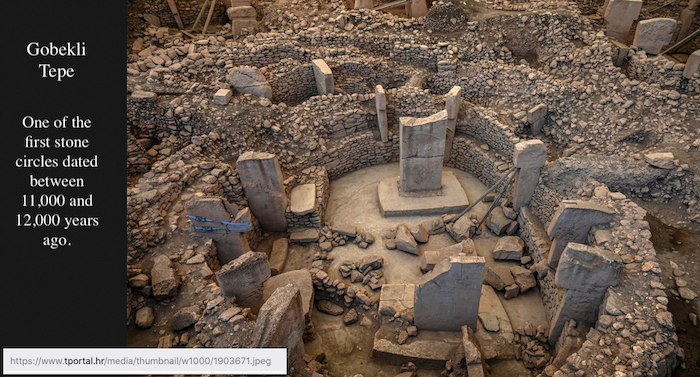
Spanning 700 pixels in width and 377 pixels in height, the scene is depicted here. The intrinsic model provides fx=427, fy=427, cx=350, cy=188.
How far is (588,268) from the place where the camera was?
18.0 ft

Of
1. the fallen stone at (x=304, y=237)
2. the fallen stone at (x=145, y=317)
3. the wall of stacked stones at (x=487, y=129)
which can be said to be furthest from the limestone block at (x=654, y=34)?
the fallen stone at (x=145, y=317)

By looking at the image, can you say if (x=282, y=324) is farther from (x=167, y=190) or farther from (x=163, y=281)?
(x=167, y=190)

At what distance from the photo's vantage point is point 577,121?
9156mm

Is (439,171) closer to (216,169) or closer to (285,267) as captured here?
(285,267)

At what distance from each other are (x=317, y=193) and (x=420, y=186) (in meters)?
2.25

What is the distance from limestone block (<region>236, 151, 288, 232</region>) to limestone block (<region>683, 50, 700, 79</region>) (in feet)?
27.3

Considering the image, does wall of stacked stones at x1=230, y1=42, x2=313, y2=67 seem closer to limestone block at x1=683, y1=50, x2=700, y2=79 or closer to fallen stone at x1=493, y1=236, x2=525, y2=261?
fallen stone at x1=493, y1=236, x2=525, y2=261

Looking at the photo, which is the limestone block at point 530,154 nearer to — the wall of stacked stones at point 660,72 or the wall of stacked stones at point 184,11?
A: the wall of stacked stones at point 660,72

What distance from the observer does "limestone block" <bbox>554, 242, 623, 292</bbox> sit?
213 inches

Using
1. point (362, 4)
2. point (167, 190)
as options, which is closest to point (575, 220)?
point (167, 190)

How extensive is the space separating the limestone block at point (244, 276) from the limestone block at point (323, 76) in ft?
18.5

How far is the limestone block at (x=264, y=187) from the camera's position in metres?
7.90

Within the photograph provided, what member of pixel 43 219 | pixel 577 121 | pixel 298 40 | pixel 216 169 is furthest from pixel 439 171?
pixel 43 219

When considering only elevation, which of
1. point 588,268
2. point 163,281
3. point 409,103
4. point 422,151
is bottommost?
point 163,281
